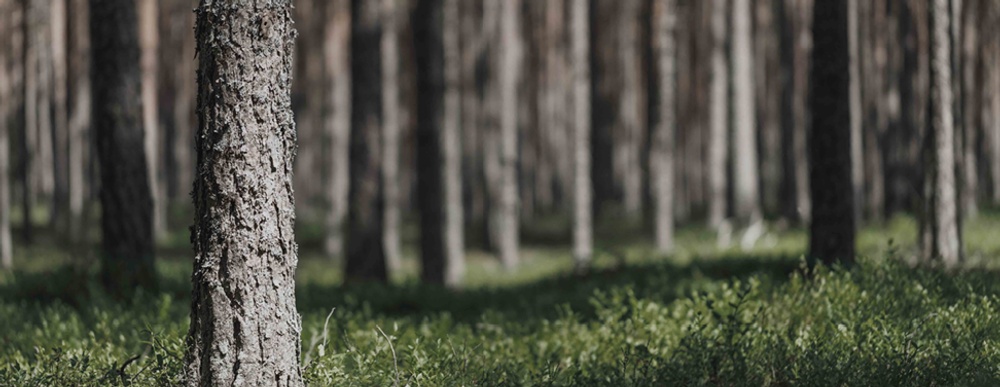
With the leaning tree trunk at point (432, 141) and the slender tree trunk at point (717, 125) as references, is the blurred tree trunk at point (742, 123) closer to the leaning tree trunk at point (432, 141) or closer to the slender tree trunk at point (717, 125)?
the slender tree trunk at point (717, 125)

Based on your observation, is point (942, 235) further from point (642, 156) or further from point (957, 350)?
point (642, 156)

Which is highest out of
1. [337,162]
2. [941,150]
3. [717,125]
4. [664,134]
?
[941,150]

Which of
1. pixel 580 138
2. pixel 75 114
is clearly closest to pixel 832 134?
pixel 580 138

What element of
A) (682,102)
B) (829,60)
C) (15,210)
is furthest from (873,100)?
(15,210)

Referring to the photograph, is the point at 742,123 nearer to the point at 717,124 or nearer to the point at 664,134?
the point at 717,124

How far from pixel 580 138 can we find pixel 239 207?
15.4 m

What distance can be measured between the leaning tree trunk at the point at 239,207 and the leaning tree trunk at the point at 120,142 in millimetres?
5352

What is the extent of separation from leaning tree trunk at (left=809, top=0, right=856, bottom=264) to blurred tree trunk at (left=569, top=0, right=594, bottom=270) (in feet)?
32.1

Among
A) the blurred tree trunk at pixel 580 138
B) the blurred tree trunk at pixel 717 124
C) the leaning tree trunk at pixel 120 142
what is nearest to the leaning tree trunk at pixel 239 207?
the leaning tree trunk at pixel 120 142

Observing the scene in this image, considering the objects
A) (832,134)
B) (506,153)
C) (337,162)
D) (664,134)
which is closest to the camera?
(832,134)

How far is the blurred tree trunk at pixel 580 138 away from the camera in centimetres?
1944

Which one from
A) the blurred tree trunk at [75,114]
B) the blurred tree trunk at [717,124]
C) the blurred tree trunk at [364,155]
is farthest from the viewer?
the blurred tree trunk at [75,114]

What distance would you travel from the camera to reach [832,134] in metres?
9.23

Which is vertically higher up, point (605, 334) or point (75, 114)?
point (75, 114)
